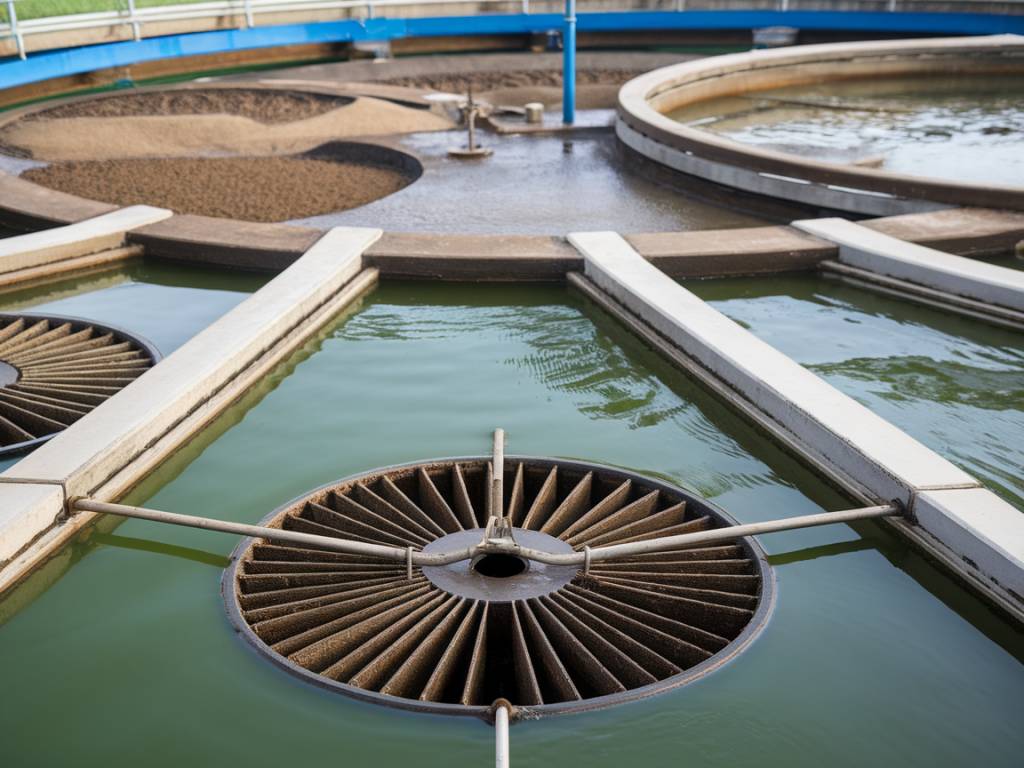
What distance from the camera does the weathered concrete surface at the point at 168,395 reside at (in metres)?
3.69

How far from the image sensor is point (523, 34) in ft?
69.3

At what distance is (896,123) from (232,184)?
26.4ft

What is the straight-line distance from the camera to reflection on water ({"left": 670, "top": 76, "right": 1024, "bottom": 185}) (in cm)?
980

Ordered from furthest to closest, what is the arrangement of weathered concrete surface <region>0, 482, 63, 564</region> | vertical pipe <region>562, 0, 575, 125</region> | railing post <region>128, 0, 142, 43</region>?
railing post <region>128, 0, 142, 43</region> → vertical pipe <region>562, 0, 575, 125</region> → weathered concrete surface <region>0, 482, 63, 564</region>

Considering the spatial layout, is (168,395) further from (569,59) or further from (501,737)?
(569,59)

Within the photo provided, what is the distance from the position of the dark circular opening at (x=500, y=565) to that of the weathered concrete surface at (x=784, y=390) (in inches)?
56.2

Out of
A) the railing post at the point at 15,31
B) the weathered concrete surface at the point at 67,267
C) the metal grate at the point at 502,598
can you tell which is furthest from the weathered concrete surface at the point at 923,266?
the railing post at the point at 15,31

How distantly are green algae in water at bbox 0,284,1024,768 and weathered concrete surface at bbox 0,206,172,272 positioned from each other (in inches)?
107

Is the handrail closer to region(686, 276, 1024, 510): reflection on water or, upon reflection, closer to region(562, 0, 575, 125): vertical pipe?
region(562, 0, 575, 125): vertical pipe

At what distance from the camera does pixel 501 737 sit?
261 centimetres

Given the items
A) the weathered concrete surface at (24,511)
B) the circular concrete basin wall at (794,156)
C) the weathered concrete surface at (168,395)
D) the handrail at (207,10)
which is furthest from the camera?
the handrail at (207,10)

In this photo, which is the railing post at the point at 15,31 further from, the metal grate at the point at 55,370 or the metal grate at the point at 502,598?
the metal grate at the point at 502,598

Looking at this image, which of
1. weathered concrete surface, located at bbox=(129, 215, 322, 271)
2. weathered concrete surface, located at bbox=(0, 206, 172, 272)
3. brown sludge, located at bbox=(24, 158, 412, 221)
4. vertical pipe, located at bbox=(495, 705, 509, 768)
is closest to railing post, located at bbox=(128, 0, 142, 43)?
brown sludge, located at bbox=(24, 158, 412, 221)

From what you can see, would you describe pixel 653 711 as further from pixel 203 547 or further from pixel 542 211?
pixel 542 211
